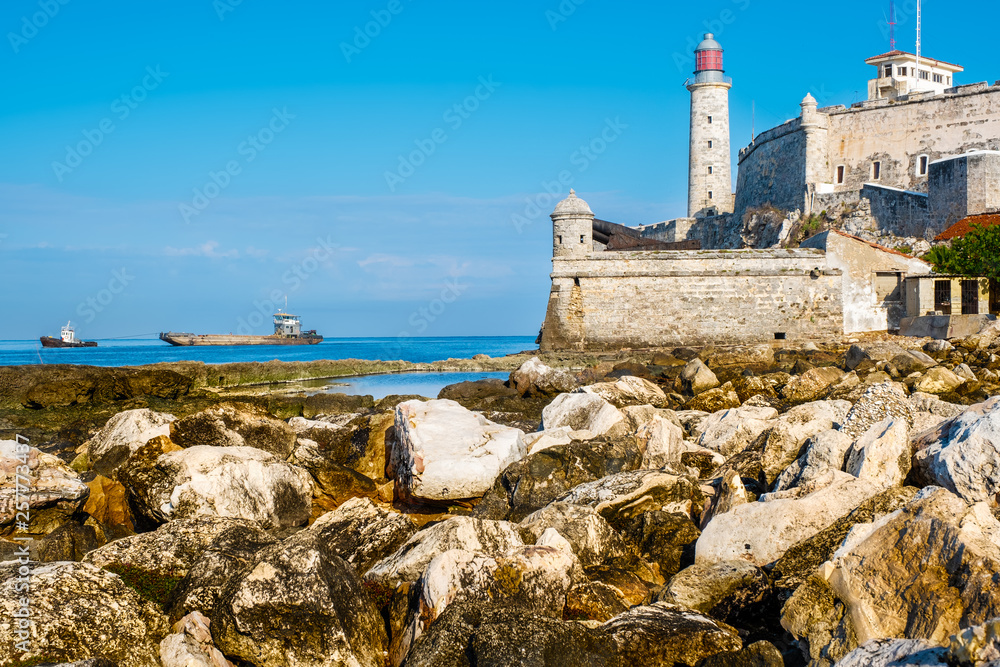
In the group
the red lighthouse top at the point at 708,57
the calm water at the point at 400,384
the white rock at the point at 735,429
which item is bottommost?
the calm water at the point at 400,384

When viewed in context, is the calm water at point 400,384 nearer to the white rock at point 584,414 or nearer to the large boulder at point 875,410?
the white rock at point 584,414

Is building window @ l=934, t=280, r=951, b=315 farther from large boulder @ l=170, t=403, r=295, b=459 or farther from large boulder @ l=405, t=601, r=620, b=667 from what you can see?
large boulder @ l=405, t=601, r=620, b=667

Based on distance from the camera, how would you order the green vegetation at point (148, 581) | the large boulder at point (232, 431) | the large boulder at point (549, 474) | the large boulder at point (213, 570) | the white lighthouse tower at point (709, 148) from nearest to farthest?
the large boulder at point (213, 570)
the green vegetation at point (148, 581)
the large boulder at point (549, 474)
the large boulder at point (232, 431)
the white lighthouse tower at point (709, 148)

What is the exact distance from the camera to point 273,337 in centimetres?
7125

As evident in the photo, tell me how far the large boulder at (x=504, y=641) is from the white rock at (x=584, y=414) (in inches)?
139

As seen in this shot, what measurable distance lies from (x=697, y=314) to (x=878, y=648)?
1954 centimetres

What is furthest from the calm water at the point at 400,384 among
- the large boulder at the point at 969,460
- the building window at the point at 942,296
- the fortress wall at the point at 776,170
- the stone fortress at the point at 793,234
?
the fortress wall at the point at 776,170

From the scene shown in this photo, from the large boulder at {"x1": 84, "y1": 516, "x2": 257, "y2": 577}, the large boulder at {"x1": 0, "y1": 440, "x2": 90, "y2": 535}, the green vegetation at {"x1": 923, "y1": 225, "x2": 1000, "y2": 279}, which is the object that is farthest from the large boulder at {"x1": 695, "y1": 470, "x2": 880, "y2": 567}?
the green vegetation at {"x1": 923, "y1": 225, "x2": 1000, "y2": 279}

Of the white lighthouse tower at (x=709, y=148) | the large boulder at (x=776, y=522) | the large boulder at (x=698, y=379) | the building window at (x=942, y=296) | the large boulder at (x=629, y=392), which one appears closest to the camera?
the large boulder at (x=776, y=522)

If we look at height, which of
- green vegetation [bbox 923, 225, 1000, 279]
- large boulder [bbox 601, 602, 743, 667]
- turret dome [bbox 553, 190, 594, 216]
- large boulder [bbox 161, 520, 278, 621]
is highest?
turret dome [bbox 553, 190, 594, 216]

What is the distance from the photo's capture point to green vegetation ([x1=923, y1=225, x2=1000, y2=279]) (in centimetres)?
2005

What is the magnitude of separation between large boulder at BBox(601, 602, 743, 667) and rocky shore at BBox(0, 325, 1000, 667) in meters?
0.01

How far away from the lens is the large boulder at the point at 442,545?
4504 millimetres

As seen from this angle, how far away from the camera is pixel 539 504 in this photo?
621 cm
